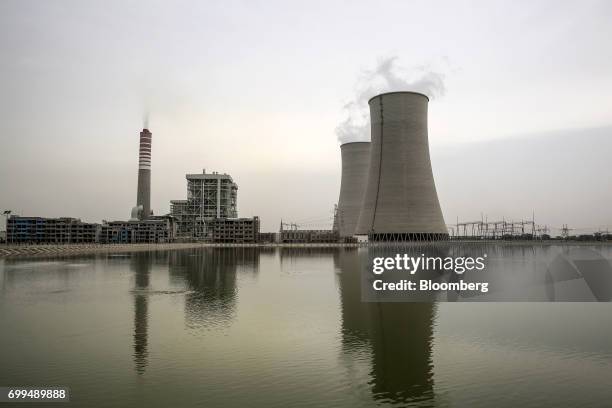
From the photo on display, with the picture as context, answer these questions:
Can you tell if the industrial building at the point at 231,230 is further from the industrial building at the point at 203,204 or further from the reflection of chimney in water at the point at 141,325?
the reflection of chimney in water at the point at 141,325

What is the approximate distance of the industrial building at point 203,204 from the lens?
85.6 m

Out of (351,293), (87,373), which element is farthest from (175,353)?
(351,293)

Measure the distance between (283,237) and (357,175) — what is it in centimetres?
4545

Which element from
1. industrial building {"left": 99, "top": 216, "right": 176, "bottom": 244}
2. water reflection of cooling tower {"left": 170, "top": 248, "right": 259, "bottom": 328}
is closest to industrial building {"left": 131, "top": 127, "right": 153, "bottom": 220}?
industrial building {"left": 99, "top": 216, "right": 176, "bottom": 244}

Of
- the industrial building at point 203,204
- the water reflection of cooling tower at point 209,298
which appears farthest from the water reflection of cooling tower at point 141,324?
the industrial building at point 203,204

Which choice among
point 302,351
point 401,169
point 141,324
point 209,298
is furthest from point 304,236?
point 302,351

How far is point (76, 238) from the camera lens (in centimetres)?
7831

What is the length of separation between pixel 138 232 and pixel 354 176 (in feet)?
136

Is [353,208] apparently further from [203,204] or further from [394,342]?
[394,342]

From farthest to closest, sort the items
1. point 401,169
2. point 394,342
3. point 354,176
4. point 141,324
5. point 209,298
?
point 354,176 → point 401,169 → point 209,298 → point 141,324 → point 394,342

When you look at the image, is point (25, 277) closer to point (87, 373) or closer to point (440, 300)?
point (87, 373)

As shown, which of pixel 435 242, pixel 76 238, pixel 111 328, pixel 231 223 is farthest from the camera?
pixel 231 223

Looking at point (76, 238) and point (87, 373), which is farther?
point (76, 238)

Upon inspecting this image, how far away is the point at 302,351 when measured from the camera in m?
8.98
